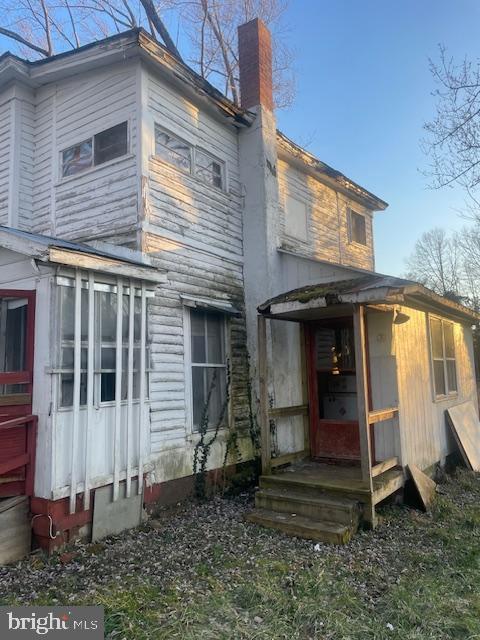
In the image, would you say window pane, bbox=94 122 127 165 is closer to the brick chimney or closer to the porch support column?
the brick chimney

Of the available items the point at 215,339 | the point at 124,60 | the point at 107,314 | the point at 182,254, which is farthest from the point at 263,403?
the point at 124,60

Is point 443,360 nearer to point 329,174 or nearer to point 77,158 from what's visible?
point 329,174

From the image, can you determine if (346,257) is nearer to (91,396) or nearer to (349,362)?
(349,362)

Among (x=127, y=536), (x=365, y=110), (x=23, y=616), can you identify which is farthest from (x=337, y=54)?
(x=23, y=616)

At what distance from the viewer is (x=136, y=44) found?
621 cm

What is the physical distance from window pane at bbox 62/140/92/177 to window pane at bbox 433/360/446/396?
23.1 ft

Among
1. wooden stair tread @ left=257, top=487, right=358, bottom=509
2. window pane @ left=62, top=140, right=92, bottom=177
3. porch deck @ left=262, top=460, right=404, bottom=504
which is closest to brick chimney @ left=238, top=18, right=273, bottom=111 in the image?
window pane @ left=62, top=140, right=92, bottom=177

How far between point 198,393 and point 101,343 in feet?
6.30

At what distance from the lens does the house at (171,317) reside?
196 inches

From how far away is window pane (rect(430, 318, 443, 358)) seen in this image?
8593 millimetres

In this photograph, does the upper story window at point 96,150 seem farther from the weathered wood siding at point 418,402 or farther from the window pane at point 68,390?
the weathered wood siding at point 418,402

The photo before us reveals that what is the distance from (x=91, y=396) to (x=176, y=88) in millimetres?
4925

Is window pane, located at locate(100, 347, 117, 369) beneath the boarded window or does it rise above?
beneath

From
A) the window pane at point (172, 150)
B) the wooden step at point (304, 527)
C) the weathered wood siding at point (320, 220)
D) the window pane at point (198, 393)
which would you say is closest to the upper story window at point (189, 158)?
the window pane at point (172, 150)
